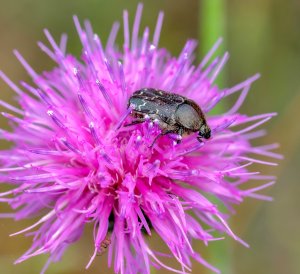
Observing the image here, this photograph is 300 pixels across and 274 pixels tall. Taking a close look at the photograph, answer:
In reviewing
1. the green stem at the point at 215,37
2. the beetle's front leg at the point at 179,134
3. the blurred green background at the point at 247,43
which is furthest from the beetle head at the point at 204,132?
the blurred green background at the point at 247,43

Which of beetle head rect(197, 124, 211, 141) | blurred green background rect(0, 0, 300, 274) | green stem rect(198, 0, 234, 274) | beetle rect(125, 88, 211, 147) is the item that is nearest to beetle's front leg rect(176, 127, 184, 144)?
beetle rect(125, 88, 211, 147)

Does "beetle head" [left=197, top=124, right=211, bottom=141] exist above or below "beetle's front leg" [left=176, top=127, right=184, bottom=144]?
above

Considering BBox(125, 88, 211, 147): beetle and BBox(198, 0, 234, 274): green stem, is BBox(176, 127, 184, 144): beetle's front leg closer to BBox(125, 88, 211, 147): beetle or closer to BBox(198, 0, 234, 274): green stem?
BBox(125, 88, 211, 147): beetle

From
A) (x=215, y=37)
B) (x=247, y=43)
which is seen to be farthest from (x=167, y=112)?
(x=247, y=43)

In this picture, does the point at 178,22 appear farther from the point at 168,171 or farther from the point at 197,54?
the point at 168,171

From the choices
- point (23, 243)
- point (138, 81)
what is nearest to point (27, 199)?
point (138, 81)

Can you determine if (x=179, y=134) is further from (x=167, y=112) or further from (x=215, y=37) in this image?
(x=215, y=37)

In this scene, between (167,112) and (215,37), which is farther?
(215,37)

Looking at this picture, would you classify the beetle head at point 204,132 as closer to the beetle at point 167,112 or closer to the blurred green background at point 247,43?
the beetle at point 167,112
